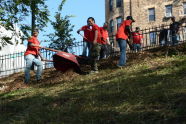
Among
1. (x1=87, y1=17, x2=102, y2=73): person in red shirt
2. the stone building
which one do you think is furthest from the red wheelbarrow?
the stone building

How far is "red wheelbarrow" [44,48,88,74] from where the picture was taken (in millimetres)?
10703

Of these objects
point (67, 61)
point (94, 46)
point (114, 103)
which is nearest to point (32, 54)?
point (67, 61)

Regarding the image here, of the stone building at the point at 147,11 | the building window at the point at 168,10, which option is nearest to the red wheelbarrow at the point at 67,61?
A: the stone building at the point at 147,11

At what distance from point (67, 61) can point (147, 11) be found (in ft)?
101

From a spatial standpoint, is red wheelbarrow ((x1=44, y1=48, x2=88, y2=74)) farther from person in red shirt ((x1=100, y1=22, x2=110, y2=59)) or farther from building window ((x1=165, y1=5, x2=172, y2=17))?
building window ((x1=165, y1=5, x2=172, y2=17))

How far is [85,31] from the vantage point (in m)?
12.1

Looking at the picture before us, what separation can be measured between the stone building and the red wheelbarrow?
28.8 meters

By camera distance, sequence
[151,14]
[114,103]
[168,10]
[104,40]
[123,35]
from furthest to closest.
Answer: [151,14] → [168,10] → [104,40] → [123,35] → [114,103]

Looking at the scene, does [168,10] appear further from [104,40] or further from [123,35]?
[123,35]

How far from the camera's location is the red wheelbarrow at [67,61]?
1070 cm

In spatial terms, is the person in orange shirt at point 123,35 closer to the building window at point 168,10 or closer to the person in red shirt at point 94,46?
the person in red shirt at point 94,46

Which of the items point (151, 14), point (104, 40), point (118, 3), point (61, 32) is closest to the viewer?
point (104, 40)

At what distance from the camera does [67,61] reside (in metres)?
10.9

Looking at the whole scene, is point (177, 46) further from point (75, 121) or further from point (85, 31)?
point (75, 121)
